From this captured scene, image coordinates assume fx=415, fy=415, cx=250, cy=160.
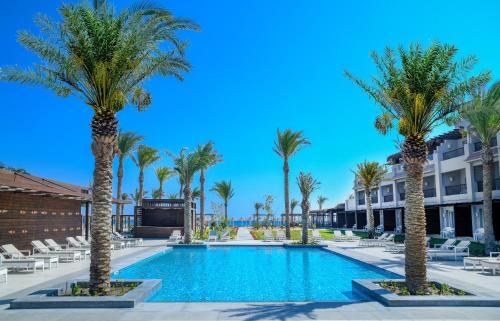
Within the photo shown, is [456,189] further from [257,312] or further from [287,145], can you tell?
[257,312]

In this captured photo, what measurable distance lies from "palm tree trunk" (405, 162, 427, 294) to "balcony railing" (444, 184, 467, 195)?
21071 millimetres

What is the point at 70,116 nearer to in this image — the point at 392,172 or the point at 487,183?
the point at 392,172

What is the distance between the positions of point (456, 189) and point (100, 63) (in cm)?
2752

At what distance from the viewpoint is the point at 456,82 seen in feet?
34.9

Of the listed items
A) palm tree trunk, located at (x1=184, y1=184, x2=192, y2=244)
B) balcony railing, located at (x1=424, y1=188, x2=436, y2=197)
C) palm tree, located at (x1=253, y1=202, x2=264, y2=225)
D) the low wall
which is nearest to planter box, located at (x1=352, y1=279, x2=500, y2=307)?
palm tree trunk, located at (x1=184, y1=184, x2=192, y2=244)

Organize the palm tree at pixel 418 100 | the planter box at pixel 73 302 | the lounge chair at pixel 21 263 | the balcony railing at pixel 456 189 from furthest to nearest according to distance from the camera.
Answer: the balcony railing at pixel 456 189, the lounge chair at pixel 21 263, the palm tree at pixel 418 100, the planter box at pixel 73 302

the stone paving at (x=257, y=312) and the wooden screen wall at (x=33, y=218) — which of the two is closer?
the stone paving at (x=257, y=312)

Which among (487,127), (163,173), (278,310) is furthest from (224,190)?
(278,310)

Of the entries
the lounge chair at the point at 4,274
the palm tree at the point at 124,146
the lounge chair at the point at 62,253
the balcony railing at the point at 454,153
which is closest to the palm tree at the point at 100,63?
the lounge chair at the point at 4,274

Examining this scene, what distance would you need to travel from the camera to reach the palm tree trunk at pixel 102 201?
9.48 meters

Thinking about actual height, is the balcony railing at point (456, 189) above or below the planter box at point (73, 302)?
above

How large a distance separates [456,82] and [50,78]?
1041 centimetres

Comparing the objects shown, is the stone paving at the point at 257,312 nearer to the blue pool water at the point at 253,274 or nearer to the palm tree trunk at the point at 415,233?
the palm tree trunk at the point at 415,233

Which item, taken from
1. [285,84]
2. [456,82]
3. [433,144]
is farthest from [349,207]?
[456,82]
